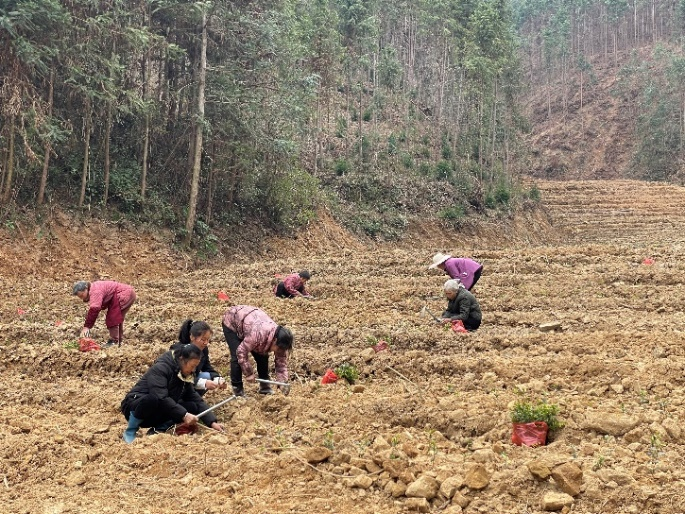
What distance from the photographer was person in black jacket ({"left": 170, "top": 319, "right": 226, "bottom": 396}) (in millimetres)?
5555

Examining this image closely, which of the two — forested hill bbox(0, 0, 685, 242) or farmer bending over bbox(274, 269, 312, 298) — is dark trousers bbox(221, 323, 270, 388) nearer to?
farmer bending over bbox(274, 269, 312, 298)

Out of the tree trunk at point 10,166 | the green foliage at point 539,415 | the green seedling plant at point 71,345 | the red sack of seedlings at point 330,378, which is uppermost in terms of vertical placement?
the tree trunk at point 10,166

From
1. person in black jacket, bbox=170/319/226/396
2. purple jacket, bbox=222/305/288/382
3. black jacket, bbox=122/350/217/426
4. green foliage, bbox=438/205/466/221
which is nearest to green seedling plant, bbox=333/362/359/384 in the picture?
purple jacket, bbox=222/305/288/382

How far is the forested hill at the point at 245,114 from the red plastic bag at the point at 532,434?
1268cm

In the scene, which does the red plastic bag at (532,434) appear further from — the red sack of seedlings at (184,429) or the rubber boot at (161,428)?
the rubber boot at (161,428)

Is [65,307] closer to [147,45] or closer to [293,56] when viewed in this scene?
[147,45]

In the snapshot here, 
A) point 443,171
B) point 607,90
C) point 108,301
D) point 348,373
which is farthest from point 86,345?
point 607,90

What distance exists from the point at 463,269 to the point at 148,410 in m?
6.03

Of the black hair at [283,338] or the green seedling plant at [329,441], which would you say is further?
the black hair at [283,338]

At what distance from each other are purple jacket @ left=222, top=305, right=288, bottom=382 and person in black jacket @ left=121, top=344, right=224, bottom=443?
28.0 inches

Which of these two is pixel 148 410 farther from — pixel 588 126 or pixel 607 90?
pixel 607 90

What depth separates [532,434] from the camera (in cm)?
466

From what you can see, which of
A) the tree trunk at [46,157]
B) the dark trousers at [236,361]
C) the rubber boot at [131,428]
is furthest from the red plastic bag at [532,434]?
the tree trunk at [46,157]

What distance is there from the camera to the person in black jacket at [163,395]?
17.0 ft
